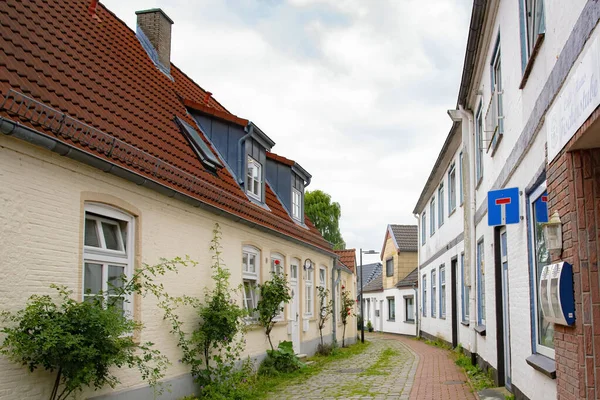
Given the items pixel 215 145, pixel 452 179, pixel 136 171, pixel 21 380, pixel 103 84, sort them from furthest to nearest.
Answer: pixel 452 179 < pixel 215 145 < pixel 103 84 < pixel 136 171 < pixel 21 380

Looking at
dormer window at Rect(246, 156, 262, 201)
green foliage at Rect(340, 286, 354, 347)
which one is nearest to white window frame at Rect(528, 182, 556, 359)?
dormer window at Rect(246, 156, 262, 201)

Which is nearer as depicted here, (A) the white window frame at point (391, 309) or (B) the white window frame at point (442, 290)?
(B) the white window frame at point (442, 290)

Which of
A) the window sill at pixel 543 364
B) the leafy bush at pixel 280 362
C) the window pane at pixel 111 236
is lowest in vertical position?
the leafy bush at pixel 280 362

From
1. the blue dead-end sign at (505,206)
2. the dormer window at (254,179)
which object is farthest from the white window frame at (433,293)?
the blue dead-end sign at (505,206)

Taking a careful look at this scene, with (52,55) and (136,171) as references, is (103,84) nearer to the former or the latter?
(52,55)

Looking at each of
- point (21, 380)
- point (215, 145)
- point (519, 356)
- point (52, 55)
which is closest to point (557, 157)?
point (519, 356)

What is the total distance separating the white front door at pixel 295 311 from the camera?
16531 millimetres

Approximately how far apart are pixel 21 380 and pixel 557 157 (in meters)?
5.42

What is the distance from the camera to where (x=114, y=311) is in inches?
274

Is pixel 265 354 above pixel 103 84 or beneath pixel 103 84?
beneath

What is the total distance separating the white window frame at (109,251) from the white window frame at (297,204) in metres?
10.1

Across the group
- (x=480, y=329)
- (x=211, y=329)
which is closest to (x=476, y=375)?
(x=480, y=329)

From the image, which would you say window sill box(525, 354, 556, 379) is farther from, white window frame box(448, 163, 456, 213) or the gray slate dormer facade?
white window frame box(448, 163, 456, 213)

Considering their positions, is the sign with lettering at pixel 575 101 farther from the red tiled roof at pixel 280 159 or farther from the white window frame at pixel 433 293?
the white window frame at pixel 433 293
